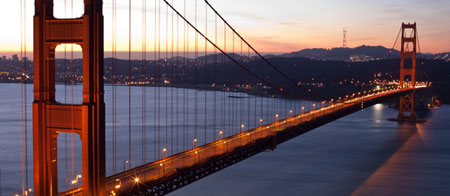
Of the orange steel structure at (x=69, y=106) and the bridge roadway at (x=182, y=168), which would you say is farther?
the bridge roadway at (x=182, y=168)

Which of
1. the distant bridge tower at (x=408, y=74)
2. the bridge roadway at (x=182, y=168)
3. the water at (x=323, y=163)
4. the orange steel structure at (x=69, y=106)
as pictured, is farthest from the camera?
the distant bridge tower at (x=408, y=74)

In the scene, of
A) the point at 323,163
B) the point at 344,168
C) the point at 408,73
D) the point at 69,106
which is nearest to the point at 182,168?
the point at 69,106

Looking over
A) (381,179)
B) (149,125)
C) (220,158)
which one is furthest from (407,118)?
(220,158)

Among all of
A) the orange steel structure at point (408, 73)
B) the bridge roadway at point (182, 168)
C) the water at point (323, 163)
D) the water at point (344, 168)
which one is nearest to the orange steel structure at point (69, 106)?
the bridge roadway at point (182, 168)

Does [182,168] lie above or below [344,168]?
above

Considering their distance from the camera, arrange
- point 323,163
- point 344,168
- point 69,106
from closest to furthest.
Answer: point 69,106, point 344,168, point 323,163

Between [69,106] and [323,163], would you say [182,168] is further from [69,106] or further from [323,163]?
[323,163]

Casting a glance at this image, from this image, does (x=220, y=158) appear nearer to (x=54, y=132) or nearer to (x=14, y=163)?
(x=54, y=132)

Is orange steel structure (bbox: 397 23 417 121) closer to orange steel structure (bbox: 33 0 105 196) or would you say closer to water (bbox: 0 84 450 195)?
water (bbox: 0 84 450 195)

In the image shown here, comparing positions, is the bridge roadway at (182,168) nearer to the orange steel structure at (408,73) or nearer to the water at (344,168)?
the water at (344,168)
